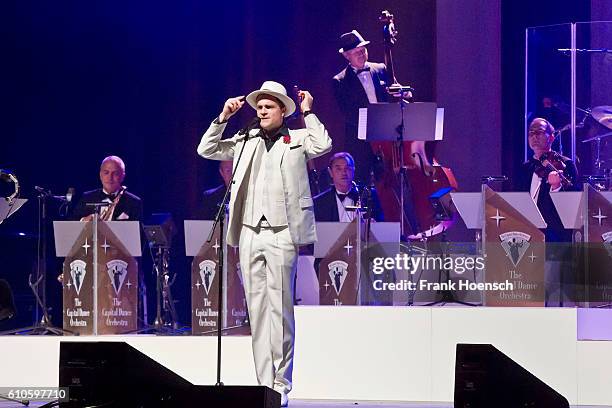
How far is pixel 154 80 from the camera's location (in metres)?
10.3

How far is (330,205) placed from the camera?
8.55 meters

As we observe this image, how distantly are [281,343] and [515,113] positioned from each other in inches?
148

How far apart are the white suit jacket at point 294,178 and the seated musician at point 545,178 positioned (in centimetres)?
187

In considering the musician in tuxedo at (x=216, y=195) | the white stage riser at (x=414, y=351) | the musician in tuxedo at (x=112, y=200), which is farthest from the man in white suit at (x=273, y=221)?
the musician in tuxedo at (x=216, y=195)

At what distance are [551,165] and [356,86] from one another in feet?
7.78

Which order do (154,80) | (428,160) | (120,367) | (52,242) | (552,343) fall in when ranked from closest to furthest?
1. (120,367)
2. (552,343)
3. (52,242)
4. (428,160)
5. (154,80)

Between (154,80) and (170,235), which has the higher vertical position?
(154,80)

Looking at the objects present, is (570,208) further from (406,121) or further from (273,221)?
(273,221)

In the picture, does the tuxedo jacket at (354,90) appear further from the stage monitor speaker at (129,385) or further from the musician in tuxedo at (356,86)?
the stage monitor speaker at (129,385)

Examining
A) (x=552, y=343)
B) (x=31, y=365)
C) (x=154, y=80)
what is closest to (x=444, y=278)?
(x=552, y=343)

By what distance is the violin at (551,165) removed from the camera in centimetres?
Result: 802

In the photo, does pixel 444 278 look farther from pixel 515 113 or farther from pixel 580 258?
pixel 515 113

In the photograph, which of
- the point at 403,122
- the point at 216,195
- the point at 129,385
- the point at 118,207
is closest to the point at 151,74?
the point at 216,195

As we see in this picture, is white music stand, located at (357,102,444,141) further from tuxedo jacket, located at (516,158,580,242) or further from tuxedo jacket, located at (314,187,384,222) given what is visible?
tuxedo jacket, located at (516,158,580,242)
